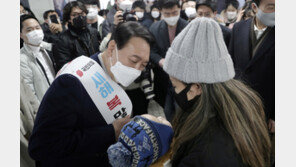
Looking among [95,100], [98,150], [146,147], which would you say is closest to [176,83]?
[146,147]

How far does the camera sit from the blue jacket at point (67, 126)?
113cm

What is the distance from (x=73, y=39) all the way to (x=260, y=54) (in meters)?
2.31

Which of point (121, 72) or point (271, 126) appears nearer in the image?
point (121, 72)

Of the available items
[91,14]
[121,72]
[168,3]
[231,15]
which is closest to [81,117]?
[121,72]

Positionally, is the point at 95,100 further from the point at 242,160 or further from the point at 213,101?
the point at 242,160

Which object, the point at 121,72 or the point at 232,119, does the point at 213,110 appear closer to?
the point at 232,119

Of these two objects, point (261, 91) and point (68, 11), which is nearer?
point (261, 91)

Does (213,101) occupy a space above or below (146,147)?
above

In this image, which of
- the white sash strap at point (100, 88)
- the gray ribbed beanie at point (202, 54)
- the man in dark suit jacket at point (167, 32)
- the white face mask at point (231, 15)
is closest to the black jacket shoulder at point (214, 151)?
the gray ribbed beanie at point (202, 54)

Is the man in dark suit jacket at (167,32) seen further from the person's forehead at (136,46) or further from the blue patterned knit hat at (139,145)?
the blue patterned knit hat at (139,145)

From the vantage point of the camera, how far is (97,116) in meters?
1.30

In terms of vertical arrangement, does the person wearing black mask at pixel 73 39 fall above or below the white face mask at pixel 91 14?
below

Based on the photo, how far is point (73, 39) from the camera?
288 cm

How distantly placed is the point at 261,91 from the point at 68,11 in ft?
8.63
